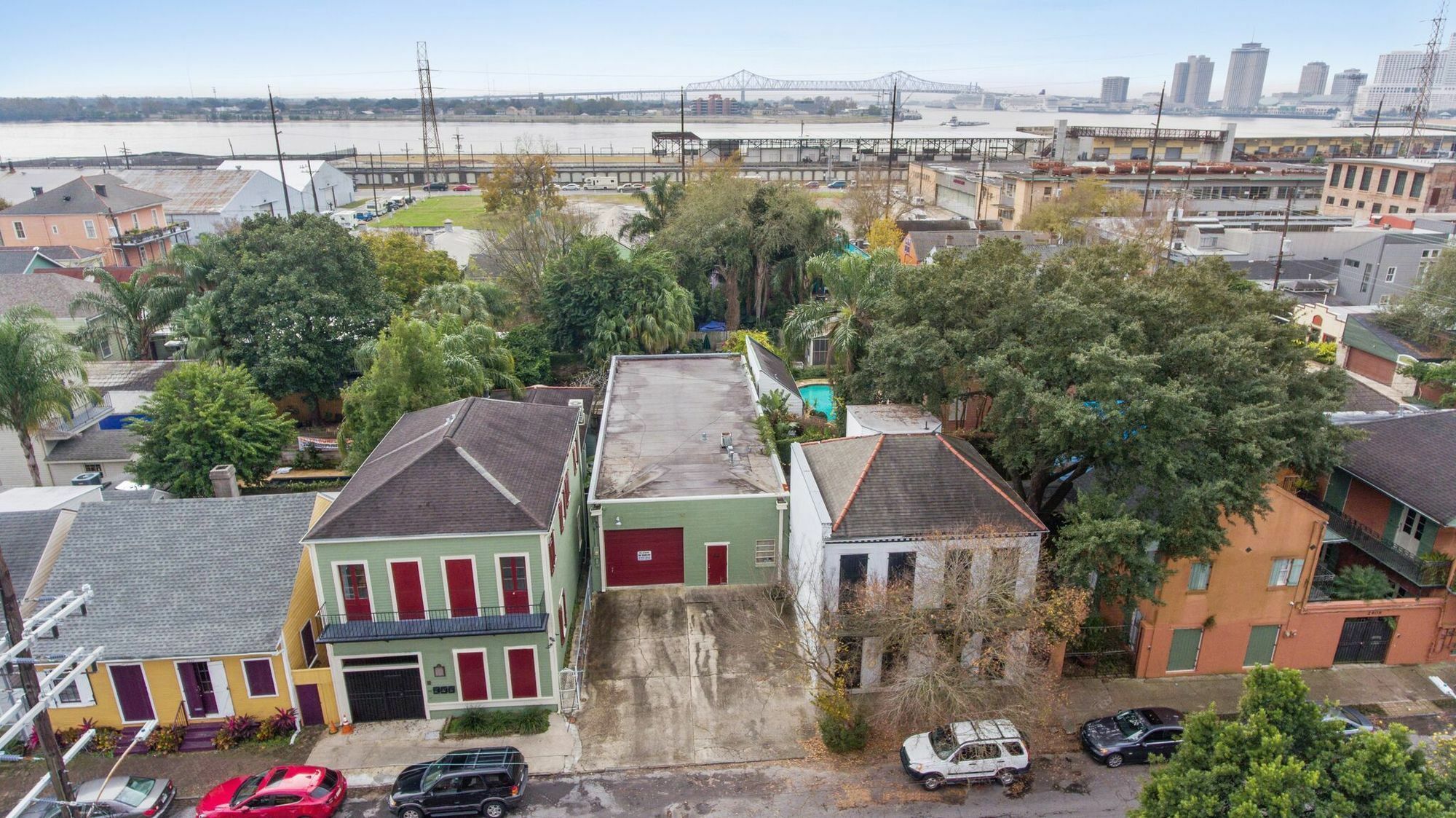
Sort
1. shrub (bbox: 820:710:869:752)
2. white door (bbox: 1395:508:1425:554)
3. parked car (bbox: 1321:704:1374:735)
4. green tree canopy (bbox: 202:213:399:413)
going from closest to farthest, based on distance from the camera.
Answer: parked car (bbox: 1321:704:1374:735)
shrub (bbox: 820:710:869:752)
white door (bbox: 1395:508:1425:554)
green tree canopy (bbox: 202:213:399:413)

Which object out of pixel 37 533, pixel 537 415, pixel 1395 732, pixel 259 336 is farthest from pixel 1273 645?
pixel 259 336

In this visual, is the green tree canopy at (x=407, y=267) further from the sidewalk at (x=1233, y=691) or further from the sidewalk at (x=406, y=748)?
the sidewalk at (x=1233, y=691)

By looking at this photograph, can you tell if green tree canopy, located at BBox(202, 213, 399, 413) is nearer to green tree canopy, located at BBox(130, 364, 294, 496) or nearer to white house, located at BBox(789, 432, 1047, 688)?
green tree canopy, located at BBox(130, 364, 294, 496)

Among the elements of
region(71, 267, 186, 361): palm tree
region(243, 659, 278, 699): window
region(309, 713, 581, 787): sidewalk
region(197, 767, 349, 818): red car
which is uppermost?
region(71, 267, 186, 361): palm tree

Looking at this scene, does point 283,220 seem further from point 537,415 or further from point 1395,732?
point 1395,732

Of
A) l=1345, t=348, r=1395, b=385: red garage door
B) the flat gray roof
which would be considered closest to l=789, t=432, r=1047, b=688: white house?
the flat gray roof

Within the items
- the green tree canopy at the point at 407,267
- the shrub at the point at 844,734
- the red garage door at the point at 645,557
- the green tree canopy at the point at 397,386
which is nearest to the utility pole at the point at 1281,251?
the red garage door at the point at 645,557

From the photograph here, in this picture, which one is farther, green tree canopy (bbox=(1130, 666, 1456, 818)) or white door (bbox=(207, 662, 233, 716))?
white door (bbox=(207, 662, 233, 716))

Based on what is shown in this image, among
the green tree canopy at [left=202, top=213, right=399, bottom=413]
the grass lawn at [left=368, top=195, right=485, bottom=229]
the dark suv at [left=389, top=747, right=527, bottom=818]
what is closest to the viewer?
the dark suv at [left=389, top=747, right=527, bottom=818]
